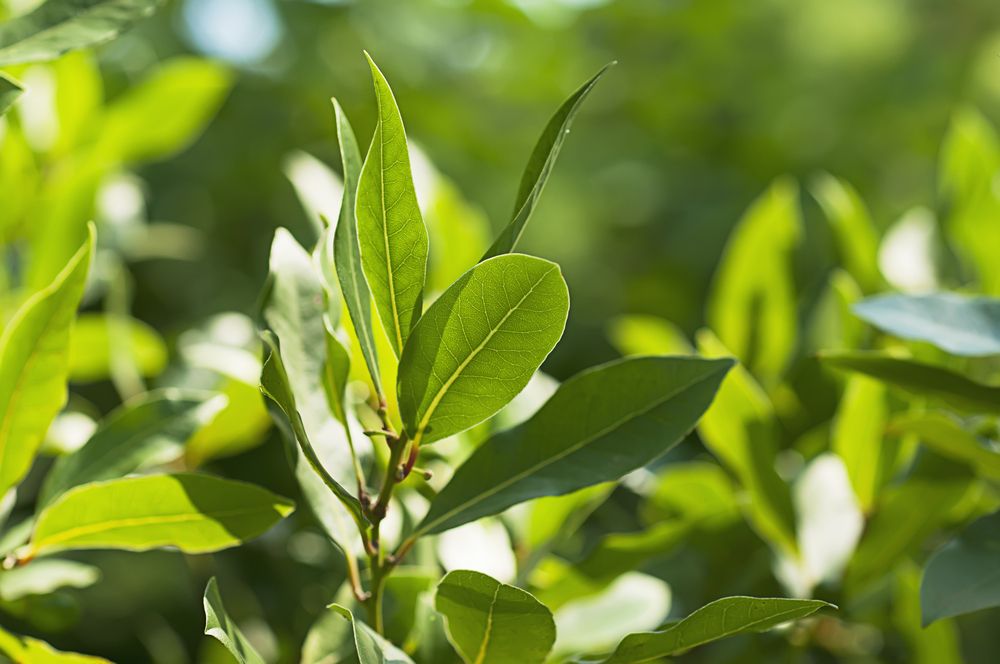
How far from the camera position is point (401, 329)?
1.65 feet

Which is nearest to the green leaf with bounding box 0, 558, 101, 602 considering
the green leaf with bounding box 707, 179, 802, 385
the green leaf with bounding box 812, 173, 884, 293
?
the green leaf with bounding box 707, 179, 802, 385

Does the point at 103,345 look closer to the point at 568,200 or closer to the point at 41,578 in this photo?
the point at 41,578

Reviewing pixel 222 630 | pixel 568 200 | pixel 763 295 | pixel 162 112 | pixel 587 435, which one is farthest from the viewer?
pixel 568 200

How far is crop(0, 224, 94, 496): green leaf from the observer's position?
0.55 meters

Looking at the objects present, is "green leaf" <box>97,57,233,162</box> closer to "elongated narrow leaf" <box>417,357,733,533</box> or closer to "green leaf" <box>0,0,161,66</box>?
"green leaf" <box>0,0,161,66</box>

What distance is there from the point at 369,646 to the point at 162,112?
0.72 metres

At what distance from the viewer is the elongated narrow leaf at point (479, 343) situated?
Answer: 1.47 feet

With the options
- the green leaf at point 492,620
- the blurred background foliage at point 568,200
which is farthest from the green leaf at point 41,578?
the green leaf at point 492,620

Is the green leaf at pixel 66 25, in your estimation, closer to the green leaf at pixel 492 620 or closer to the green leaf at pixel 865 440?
the green leaf at pixel 492 620

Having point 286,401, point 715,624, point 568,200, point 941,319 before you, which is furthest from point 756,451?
point 568,200

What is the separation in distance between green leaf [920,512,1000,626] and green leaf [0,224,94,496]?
499mm

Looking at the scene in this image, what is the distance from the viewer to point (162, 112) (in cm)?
102

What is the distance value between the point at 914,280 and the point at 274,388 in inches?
25.6

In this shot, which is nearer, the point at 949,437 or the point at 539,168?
the point at 539,168
